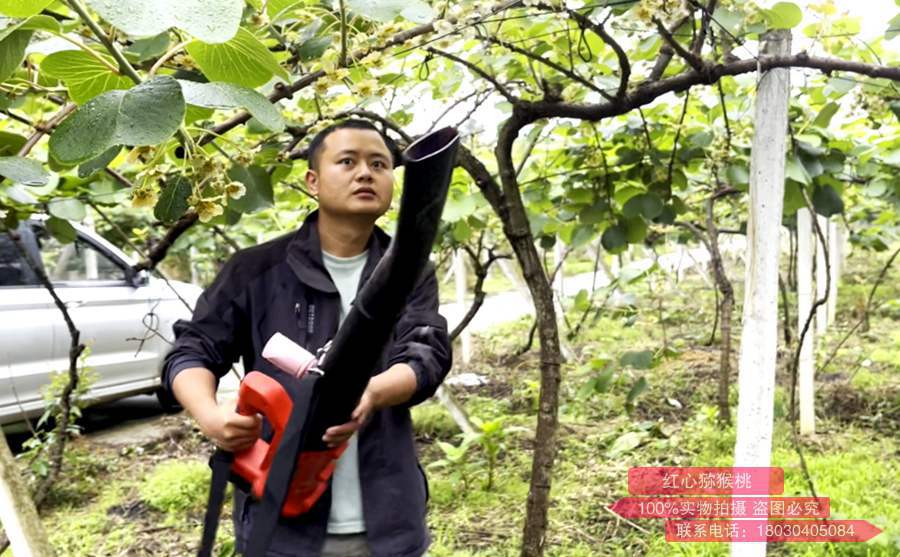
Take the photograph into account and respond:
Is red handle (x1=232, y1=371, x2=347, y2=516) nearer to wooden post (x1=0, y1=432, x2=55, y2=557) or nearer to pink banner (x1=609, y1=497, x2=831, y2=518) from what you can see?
wooden post (x1=0, y1=432, x2=55, y2=557)

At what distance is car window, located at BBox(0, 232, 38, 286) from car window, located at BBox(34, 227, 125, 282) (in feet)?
0.93

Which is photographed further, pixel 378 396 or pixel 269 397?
pixel 378 396

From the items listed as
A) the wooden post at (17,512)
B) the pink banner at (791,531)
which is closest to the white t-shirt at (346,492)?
the wooden post at (17,512)

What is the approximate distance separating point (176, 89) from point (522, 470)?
118 inches

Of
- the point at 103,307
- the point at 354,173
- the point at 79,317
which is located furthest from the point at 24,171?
the point at 103,307

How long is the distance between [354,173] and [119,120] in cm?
76

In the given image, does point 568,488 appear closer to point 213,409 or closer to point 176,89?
point 213,409

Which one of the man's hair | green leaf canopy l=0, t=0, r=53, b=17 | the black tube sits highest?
the man's hair

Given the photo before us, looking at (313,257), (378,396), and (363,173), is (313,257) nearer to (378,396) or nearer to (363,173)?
(363,173)

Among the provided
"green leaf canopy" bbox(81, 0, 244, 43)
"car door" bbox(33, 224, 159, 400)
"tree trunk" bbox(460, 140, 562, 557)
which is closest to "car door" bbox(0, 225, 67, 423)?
"car door" bbox(33, 224, 159, 400)

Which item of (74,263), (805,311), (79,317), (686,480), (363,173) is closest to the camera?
(363,173)

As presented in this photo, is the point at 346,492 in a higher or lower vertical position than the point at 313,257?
lower

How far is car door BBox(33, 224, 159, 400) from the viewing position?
405 centimetres

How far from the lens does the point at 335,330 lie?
1.31 meters
